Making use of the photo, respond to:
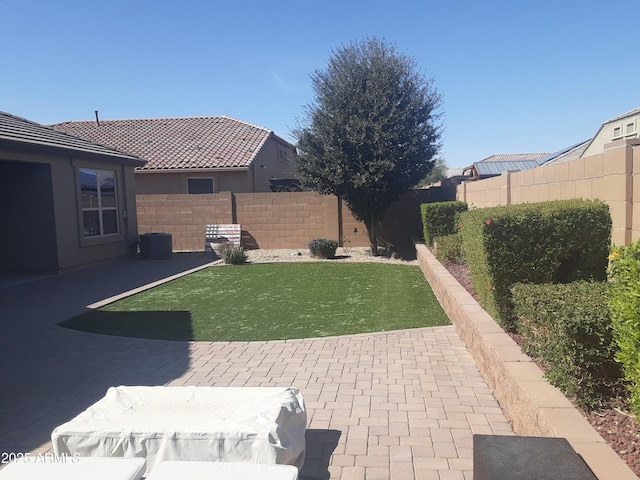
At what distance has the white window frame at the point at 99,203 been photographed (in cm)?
1441

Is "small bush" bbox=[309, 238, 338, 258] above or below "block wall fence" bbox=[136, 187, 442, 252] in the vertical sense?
below

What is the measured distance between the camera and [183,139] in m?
26.2

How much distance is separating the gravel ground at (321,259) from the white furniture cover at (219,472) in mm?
12772

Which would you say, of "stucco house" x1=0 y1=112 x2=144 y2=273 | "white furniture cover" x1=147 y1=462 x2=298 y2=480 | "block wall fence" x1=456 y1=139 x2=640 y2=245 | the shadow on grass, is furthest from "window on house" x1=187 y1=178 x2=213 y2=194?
"white furniture cover" x1=147 y1=462 x2=298 y2=480

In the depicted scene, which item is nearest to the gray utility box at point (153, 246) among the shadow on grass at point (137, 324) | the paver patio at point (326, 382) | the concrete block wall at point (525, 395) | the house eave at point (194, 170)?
the house eave at point (194, 170)

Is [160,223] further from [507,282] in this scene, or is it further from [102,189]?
[507,282]

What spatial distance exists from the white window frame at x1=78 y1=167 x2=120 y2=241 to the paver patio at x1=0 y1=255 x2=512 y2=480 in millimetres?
6327

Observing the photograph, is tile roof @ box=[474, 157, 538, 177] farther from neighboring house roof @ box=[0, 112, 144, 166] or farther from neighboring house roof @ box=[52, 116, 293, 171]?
neighboring house roof @ box=[0, 112, 144, 166]

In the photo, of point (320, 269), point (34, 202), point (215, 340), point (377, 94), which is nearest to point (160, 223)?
point (34, 202)

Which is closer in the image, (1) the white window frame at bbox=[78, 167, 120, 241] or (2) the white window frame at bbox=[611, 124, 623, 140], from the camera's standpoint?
(1) the white window frame at bbox=[78, 167, 120, 241]

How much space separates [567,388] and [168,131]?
26.7 m

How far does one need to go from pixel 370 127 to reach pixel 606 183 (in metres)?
9.51

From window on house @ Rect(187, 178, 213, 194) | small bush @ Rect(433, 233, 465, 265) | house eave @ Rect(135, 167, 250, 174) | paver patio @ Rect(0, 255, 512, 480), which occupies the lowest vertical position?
paver patio @ Rect(0, 255, 512, 480)

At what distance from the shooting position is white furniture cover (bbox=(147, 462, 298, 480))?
8.85ft
